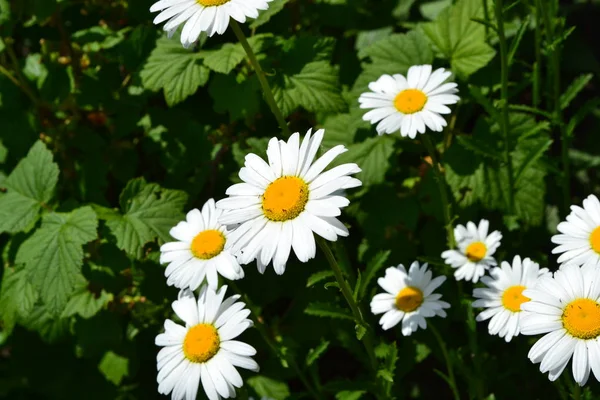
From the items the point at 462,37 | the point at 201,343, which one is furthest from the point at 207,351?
the point at 462,37

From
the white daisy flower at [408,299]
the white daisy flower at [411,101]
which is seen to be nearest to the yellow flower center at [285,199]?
the white daisy flower at [411,101]

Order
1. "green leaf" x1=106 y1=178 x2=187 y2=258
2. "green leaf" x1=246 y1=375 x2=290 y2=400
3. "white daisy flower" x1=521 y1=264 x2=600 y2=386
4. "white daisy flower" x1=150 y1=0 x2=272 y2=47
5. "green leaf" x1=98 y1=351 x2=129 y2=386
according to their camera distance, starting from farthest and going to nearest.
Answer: "green leaf" x1=98 y1=351 x2=129 y2=386 → "green leaf" x1=246 y1=375 x2=290 y2=400 → "green leaf" x1=106 y1=178 x2=187 y2=258 → "white daisy flower" x1=150 y1=0 x2=272 y2=47 → "white daisy flower" x1=521 y1=264 x2=600 y2=386

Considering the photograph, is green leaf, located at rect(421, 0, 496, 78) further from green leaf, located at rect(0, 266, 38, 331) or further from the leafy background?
green leaf, located at rect(0, 266, 38, 331)

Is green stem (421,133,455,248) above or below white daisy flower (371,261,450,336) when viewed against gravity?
above

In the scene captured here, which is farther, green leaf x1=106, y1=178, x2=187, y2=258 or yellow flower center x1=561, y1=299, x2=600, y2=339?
green leaf x1=106, y1=178, x2=187, y2=258

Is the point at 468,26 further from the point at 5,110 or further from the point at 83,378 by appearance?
the point at 83,378

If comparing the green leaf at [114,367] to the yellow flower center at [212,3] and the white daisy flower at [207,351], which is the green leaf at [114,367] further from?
the yellow flower center at [212,3]

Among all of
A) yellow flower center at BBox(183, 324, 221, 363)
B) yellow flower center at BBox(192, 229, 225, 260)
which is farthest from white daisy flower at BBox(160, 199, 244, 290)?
yellow flower center at BBox(183, 324, 221, 363)
